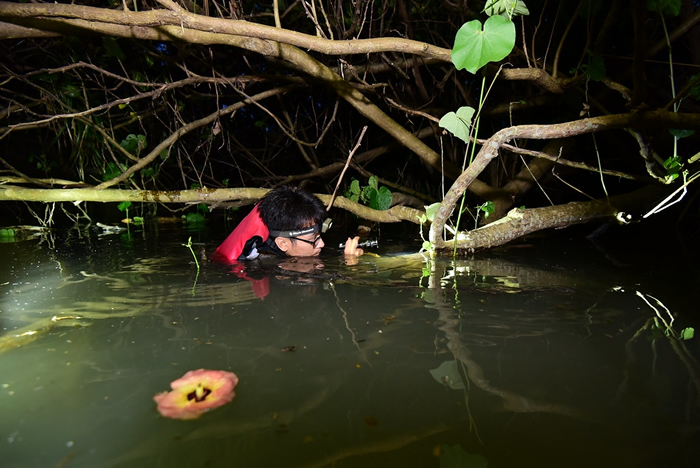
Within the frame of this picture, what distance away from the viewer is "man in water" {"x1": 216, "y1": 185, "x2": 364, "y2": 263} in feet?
10.5

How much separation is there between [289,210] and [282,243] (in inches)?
12.6

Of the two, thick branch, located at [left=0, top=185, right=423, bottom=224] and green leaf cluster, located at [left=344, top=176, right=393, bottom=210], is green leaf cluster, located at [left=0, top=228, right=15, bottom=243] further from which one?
green leaf cluster, located at [left=344, top=176, right=393, bottom=210]

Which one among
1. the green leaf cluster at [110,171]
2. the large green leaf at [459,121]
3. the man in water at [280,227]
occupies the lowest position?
the man in water at [280,227]

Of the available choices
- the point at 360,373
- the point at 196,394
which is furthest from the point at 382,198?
the point at 196,394

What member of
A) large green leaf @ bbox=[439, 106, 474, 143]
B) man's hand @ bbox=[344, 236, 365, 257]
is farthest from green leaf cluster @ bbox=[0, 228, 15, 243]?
large green leaf @ bbox=[439, 106, 474, 143]

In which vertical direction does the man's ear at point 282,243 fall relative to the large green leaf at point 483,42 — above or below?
below

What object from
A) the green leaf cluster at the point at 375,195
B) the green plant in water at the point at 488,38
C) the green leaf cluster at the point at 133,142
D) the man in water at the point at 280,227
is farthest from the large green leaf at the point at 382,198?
the green leaf cluster at the point at 133,142

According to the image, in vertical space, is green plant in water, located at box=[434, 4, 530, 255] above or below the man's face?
above

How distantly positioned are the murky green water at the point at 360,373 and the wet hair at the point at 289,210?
0.92 meters

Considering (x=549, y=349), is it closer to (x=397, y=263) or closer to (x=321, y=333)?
(x=321, y=333)

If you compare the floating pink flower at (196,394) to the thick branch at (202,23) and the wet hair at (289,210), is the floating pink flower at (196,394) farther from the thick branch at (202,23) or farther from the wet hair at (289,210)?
the wet hair at (289,210)

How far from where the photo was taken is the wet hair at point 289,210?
10.5 ft

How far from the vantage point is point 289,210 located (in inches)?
126

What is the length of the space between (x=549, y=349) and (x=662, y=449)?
51 centimetres
